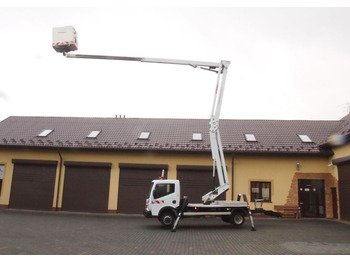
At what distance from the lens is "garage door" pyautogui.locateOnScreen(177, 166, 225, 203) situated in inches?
688

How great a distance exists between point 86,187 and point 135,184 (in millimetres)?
2980

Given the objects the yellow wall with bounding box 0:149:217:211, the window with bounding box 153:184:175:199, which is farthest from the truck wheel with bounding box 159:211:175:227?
the yellow wall with bounding box 0:149:217:211

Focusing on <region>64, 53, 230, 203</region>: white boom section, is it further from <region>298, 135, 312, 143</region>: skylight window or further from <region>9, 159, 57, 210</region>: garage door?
<region>9, 159, 57, 210</region>: garage door

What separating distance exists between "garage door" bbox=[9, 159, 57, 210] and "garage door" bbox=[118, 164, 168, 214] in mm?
4291

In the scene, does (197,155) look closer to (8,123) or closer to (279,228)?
(279,228)

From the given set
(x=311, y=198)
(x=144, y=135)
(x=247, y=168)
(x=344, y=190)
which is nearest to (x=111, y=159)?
(x=144, y=135)

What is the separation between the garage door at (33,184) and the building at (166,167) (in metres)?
0.06

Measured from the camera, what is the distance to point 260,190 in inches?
675

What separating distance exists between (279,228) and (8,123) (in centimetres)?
2011

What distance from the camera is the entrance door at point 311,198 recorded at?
1672 cm

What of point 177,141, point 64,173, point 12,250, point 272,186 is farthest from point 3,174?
point 272,186

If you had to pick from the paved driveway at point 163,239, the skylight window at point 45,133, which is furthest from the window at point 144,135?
the paved driveway at point 163,239

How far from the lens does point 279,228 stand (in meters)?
12.7

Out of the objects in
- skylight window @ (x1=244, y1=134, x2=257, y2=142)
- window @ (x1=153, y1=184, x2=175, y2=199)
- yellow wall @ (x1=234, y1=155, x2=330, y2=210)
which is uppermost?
skylight window @ (x1=244, y1=134, x2=257, y2=142)
